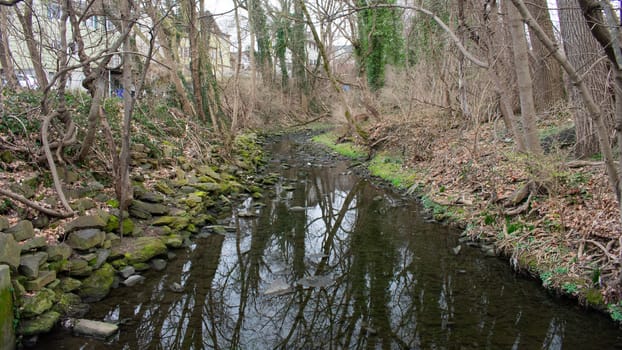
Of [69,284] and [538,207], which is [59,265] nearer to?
[69,284]

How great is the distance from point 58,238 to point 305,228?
448cm

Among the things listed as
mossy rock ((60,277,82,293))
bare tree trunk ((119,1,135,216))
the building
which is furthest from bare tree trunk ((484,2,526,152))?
mossy rock ((60,277,82,293))

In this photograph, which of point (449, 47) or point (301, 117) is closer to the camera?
point (449, 47)

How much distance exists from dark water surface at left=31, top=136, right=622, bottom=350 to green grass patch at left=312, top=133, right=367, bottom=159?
868 centimetres

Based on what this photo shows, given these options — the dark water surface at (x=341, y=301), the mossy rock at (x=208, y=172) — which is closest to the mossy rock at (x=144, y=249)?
the dark water surface at (x=341, y=301)

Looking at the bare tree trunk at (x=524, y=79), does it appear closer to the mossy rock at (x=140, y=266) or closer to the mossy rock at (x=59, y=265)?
the mossy rock at (x=140, y=266)

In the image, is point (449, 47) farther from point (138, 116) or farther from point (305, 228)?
point (138, 116)

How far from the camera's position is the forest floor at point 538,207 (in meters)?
5.06

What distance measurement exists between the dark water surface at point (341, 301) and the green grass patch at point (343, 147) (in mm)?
8684

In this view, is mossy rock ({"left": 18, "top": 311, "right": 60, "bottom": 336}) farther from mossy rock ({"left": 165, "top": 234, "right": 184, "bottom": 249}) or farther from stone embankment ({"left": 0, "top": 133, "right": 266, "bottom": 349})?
mossy rock ({"left": 165, "top": 234, "right": 184, "bottom": 249})

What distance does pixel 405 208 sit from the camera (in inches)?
386

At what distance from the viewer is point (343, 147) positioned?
1884 centimetres

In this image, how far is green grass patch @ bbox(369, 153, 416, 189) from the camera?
11.6m

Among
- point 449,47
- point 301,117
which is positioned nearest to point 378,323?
point 449,47
